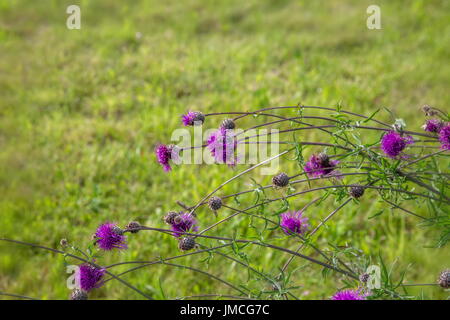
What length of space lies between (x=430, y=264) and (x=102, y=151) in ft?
6.00

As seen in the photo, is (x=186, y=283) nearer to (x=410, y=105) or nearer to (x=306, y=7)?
(x=410, y=105)

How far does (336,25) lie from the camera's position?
380 cm

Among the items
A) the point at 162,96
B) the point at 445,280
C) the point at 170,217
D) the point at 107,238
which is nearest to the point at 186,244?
the point at 170,217

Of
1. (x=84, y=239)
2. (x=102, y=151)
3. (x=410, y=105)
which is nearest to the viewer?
(x=84, y=239)

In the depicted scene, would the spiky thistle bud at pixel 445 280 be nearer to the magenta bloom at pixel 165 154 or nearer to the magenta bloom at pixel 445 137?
the magenta bloom at pixel 445 137

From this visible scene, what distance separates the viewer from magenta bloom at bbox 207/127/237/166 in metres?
1.07

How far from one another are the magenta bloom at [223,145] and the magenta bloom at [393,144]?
1.12 feet

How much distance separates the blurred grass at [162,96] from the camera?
215 centimetres

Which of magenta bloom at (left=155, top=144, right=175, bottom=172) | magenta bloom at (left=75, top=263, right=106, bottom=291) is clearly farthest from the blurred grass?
magenta bloom at (left=75, top=263, right=106, bottom=291)

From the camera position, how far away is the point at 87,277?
100 centimetres

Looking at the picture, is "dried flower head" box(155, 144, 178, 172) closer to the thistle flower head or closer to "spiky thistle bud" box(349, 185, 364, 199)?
the thistle flower head

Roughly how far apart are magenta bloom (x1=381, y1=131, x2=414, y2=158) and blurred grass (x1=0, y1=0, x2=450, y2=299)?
24.5 inches

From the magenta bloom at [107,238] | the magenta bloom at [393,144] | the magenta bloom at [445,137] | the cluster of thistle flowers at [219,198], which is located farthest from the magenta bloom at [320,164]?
the magenta bloom at [107,238]
